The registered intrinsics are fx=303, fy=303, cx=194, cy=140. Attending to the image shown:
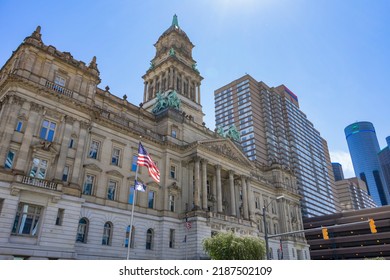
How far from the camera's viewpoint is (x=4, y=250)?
89.4ft

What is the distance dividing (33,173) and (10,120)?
6.01 metres

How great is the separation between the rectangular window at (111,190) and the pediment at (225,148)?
604 inches

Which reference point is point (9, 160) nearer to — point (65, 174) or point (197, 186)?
point (65, 174)

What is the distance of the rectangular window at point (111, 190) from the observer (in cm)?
4028

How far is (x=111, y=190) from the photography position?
40719mm

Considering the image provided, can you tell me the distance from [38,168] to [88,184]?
736 centimetres

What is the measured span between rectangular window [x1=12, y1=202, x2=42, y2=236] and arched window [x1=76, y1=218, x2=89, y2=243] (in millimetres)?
5766

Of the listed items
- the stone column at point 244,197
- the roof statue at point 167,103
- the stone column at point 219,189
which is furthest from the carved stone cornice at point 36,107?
the stone column at point 244,197

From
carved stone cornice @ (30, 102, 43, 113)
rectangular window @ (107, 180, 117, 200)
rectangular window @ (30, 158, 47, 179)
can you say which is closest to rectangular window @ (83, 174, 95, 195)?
rectangular window @ (107, 180, 117, 200)

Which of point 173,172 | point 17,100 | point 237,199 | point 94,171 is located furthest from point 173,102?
point 17,100

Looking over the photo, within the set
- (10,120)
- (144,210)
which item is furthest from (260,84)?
(10,120)

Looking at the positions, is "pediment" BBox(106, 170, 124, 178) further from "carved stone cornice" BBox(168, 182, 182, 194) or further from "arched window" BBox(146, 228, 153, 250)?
"arched window" BBox(146, 228, 153, 250)

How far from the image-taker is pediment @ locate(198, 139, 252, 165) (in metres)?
51.4

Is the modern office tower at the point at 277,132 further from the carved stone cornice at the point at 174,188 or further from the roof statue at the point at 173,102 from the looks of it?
the carved stone cornice at the point at 174,188
